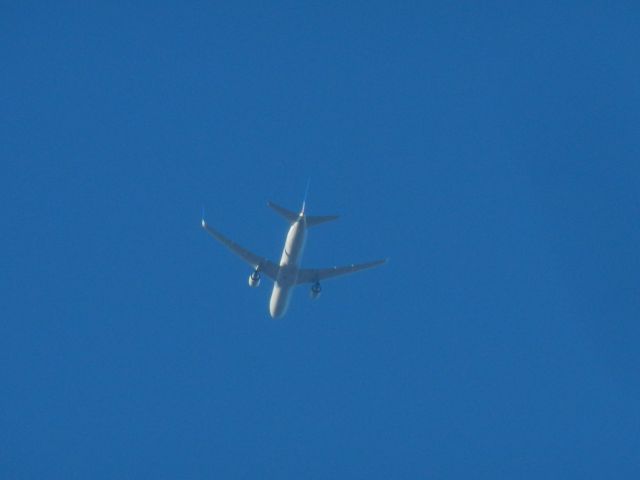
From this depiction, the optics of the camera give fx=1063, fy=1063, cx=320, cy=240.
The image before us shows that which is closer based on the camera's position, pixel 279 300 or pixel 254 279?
pixel 279 300

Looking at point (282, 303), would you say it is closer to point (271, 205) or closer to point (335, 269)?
point (335, 269)

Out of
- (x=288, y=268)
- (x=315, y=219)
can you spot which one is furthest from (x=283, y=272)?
(x=315, y=219)

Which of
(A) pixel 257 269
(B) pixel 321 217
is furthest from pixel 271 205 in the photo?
(A) pixel 257 269

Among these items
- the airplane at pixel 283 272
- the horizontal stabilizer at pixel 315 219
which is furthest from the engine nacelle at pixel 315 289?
the horizontal stabilizer at pixel 315 219

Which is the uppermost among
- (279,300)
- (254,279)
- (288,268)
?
(254,279)

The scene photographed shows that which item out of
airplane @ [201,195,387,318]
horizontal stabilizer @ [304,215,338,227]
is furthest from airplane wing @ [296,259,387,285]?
horizontal stabilizer @ [304,215,338,227]

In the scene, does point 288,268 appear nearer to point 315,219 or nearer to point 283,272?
point 283,272

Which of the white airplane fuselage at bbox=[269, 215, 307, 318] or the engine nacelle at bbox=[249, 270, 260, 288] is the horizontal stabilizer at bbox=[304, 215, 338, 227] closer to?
the white airplane fuselage at bbox=[269, 215, 307, 318]

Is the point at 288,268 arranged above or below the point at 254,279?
below
